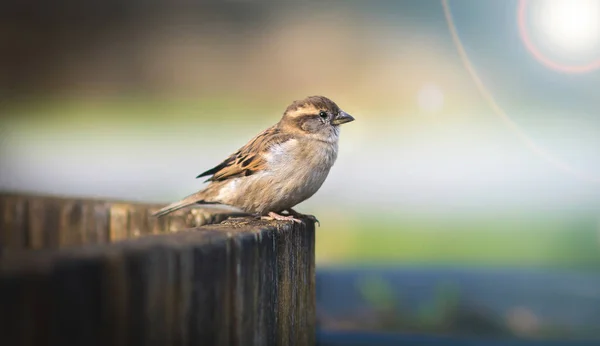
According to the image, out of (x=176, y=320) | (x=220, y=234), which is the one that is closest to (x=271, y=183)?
(x=220, y=234)

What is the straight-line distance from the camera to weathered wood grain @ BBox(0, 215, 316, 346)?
1.82 meters

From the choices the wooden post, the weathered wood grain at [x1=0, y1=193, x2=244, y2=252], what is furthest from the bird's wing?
the wooden post

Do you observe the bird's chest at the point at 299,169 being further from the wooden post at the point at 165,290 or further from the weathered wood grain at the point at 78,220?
the wooden post at the point at 165,290

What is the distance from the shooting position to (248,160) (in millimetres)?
5000

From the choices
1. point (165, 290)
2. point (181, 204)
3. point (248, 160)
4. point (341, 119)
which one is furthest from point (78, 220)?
point (165, 290)

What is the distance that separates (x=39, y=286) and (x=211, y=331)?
84cm

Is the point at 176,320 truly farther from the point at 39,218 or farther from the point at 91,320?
the point at 39,218

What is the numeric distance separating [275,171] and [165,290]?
8.77 feet

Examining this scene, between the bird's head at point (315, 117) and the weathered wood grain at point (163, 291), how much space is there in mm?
1832

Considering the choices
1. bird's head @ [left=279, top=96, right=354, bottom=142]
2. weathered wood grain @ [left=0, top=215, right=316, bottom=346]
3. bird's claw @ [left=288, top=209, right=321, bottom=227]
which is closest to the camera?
weathered wood grain @ [left=0, top=215, right=316, bottom=346]

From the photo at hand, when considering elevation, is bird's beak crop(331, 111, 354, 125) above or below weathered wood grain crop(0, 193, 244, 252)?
above

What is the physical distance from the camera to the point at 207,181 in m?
5.18

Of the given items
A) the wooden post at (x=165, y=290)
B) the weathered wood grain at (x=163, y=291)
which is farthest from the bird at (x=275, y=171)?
the weathered wood grain at (x=163, y=291)

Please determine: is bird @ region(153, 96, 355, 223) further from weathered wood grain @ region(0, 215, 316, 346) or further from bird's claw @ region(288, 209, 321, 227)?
weathered wood grain @ region(0, 215, 316, 346)
